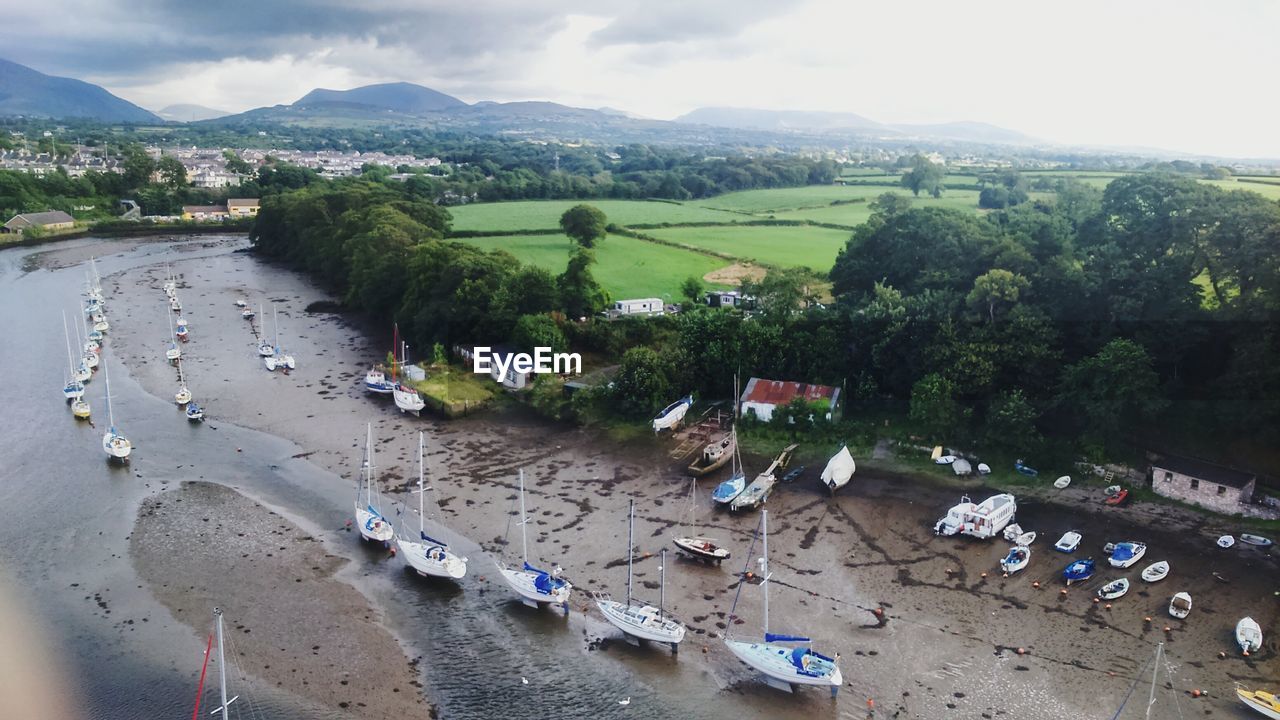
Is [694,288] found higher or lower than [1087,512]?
higher

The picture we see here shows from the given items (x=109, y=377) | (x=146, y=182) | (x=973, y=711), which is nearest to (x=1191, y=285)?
(x=973, y=711)

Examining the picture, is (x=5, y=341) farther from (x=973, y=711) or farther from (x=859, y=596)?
(x=973, y=711)

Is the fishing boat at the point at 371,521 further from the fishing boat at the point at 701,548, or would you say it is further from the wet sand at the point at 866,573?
the fishing boat at the point at 701,548

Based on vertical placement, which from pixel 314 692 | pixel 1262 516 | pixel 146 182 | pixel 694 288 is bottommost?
pixel 314 692

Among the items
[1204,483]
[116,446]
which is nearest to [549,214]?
[116,446]

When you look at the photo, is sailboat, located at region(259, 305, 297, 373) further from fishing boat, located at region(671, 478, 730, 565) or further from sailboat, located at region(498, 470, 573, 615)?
fishing boat, located at region(671, 478, 730, 565)

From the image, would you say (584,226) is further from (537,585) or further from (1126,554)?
(1126,554)
